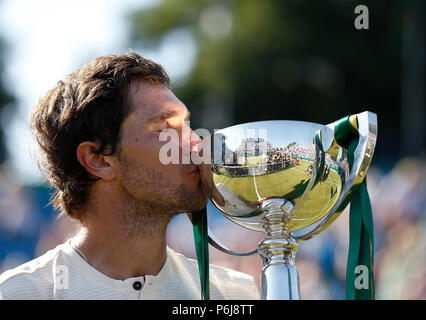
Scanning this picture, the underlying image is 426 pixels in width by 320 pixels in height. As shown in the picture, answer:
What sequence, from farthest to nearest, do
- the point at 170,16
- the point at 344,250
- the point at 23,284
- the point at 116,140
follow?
the point at 170,16 < the point at 344,250 < the point at 116,140 < the point at 23,284

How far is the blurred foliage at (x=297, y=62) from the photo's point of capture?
16.8 metres

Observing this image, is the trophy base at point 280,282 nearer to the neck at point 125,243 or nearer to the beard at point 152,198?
the beard at point 152,198

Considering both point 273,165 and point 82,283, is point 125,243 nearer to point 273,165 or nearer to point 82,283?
point 82,283

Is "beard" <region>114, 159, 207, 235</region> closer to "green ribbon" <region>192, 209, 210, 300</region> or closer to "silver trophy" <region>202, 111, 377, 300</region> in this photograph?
"green ribbon" <region>192, 209, 210, 300</region>

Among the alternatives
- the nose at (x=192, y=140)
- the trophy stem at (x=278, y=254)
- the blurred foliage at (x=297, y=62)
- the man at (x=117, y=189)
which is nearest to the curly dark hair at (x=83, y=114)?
the man at (x=117, y=189)

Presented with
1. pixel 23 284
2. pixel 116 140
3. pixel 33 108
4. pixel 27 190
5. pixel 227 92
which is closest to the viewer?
pixel 23 284

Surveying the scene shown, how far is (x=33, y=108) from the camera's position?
2.67m

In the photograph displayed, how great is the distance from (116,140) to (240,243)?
3439 mm

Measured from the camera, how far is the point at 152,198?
223 centimetres

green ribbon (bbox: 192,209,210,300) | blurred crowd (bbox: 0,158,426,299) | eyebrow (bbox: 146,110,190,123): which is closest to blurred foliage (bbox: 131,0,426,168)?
blurred crowd (bbox: 0,158,426,299)

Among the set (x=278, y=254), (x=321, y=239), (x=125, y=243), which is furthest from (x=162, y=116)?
(x=321, y=239)

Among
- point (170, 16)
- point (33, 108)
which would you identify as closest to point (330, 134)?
point (33, 108)

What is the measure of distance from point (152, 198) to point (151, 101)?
0.38 meters
